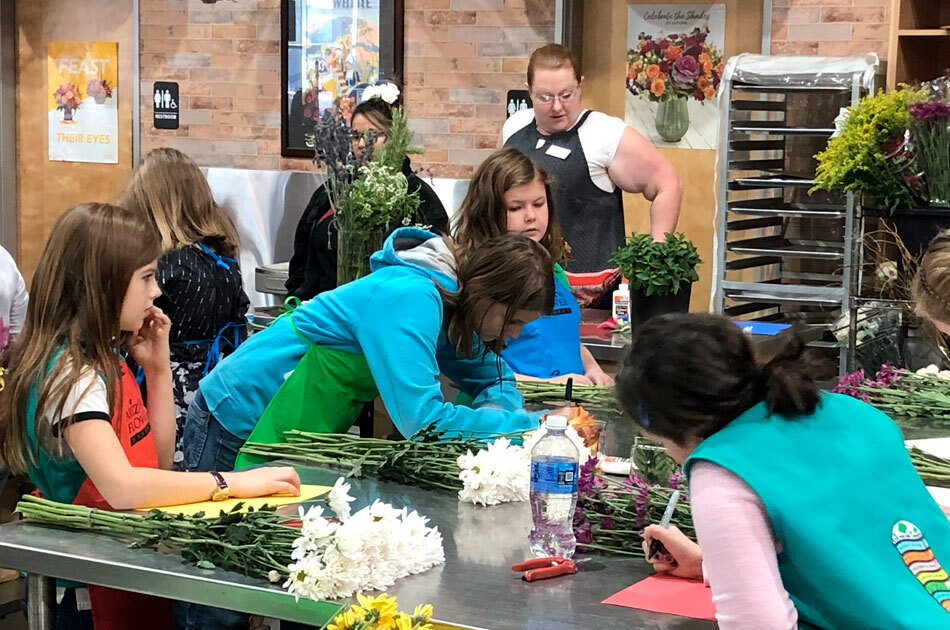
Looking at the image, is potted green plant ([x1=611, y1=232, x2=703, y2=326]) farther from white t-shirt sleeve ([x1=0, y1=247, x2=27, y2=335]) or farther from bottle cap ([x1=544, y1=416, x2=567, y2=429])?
white t-shirt sleeve ([x1=0, y1=247, x2=27, y2=335])

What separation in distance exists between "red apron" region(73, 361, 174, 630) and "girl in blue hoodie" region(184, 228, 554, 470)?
254 millimetres

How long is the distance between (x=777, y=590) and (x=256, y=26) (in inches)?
239

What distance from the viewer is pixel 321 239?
490cm

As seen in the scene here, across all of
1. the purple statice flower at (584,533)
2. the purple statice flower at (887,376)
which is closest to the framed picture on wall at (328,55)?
the purple statice flower at (887,376)

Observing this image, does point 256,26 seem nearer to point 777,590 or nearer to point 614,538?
point 614,538

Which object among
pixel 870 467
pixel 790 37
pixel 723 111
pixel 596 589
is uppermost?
pixel 790 37

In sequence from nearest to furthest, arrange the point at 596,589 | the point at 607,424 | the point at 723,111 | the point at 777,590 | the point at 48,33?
the point at 777,590, the point at 596,589, the point at 607,424, the point at 723,111, the point at 48,33

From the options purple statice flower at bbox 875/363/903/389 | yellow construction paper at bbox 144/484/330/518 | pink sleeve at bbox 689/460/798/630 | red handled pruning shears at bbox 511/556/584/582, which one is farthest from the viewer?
purple statice flower at bbox 875/363/903/389

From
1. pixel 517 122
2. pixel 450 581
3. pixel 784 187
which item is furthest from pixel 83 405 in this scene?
pixel 784 187

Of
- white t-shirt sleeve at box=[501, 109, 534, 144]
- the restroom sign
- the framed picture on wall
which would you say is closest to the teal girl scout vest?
white t-shirt sleeve at box=[501, 109, 534, 144]

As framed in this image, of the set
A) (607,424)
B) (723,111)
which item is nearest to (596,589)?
(607,424)

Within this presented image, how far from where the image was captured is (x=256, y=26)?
711cm

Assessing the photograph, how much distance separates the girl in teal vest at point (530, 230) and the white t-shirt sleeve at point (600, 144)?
1465 millimetres

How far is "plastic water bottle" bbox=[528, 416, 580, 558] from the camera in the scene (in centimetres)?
210
